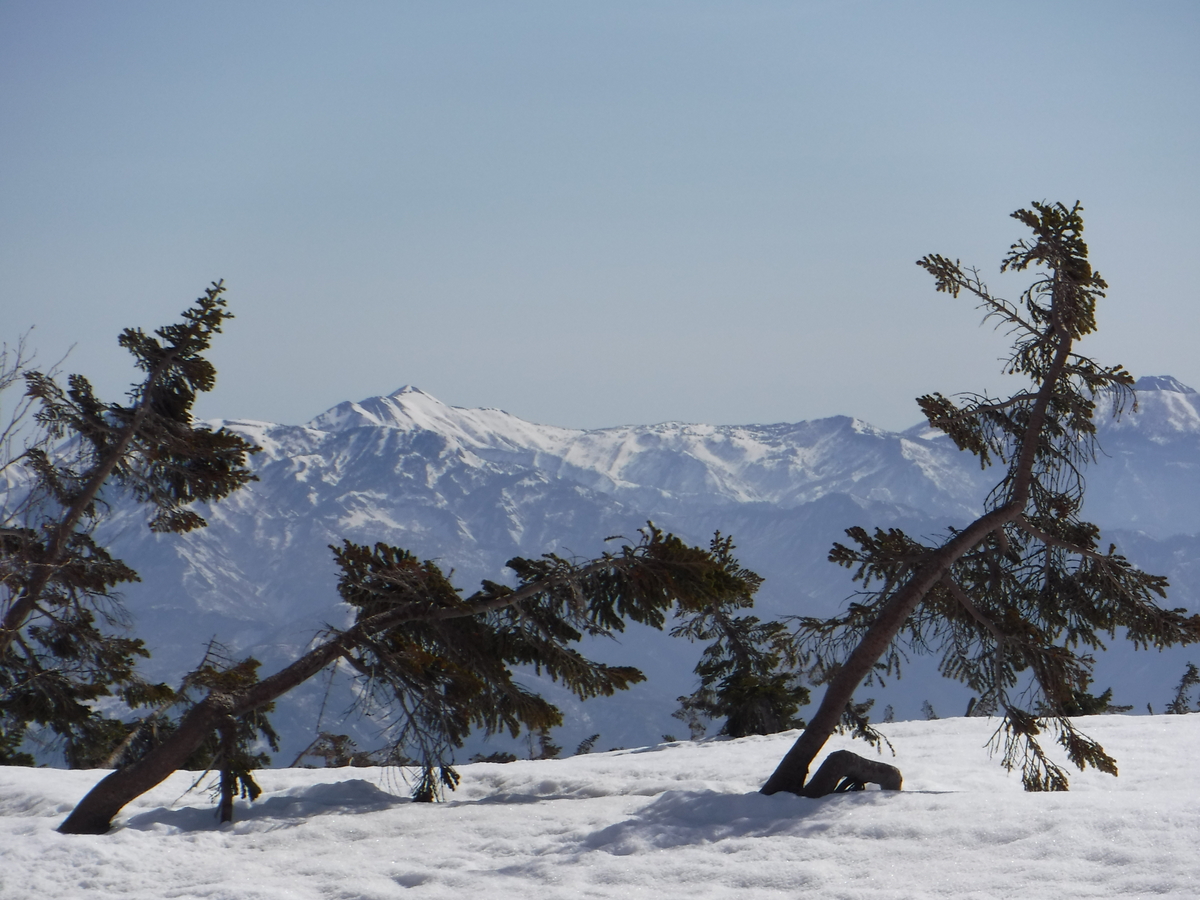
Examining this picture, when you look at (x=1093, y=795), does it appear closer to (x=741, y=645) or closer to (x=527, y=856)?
(x=527, y=856)

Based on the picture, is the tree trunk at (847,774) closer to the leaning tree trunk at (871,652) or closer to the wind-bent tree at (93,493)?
the leaning tree trunk at (871,652)

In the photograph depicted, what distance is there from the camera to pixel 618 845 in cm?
955

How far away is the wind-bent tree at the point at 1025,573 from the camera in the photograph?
12.0m

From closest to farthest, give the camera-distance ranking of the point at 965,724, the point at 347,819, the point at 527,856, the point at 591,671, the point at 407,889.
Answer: the point at 407,889 < the point at 527,856 < the point at 347,819 < the point at 591,671 < the point at 965,724

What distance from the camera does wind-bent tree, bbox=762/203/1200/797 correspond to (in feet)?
39.3

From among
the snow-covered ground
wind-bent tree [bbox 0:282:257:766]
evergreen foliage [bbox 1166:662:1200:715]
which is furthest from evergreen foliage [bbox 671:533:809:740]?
the snow-covered ground

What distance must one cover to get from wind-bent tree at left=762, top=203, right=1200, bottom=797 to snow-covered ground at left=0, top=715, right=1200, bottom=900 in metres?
1.37

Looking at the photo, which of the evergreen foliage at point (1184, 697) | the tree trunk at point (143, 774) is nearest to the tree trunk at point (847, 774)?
the tree trunk at point (143, 774)

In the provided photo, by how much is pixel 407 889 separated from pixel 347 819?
2716 mm

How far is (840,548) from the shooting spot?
12648mm

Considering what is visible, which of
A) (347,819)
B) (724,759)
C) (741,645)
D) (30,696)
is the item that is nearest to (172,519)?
(30,696)

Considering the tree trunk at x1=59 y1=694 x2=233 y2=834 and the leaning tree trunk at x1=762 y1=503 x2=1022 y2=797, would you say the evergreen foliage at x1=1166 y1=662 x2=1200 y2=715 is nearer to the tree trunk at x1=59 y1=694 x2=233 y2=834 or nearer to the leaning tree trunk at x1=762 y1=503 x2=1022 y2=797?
the leaning tree trunk at x1=762 y1=503 x2=1022 y2=797

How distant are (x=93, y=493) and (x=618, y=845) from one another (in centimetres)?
1095

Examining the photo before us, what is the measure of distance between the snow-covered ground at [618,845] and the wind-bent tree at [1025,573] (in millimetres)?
1368
